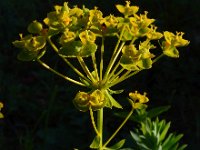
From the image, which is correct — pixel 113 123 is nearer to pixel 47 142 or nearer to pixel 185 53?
pixel 47 142

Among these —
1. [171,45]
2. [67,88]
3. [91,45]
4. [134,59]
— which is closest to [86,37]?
[91,45]

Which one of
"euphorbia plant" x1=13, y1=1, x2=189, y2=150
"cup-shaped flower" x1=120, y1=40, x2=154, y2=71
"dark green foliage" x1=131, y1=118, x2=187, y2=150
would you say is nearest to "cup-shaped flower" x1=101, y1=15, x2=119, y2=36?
"euphorbia plant" x1=13, y1=1, x2=189, y2=150

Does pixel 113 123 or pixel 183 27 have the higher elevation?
pixel 183 27

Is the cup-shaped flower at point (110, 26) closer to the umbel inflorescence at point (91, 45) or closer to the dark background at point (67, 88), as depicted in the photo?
the umbel inflorescence at point (91, 45)

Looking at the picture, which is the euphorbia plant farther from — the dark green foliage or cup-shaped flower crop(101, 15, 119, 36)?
the dark green foliage

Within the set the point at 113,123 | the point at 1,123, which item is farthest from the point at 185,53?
the point at 1,123

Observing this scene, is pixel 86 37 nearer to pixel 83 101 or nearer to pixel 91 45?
pixel 91 45
